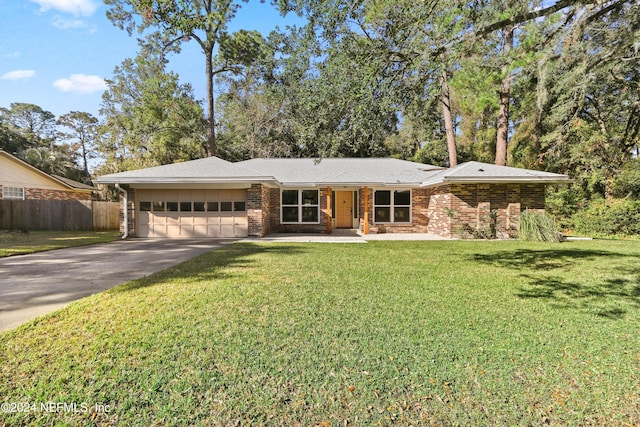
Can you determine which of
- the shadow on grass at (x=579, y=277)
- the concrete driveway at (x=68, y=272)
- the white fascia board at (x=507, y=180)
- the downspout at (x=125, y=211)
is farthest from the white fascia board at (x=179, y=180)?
the shadow on grass at (x=579, y=277)

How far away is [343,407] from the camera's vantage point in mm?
2240

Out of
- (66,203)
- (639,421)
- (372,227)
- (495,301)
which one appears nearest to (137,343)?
(639,421)

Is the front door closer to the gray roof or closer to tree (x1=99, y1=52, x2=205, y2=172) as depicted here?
the gray roof

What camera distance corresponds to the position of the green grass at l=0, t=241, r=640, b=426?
2211mm

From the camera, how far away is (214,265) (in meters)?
6.71

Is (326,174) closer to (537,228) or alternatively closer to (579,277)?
(537,228)

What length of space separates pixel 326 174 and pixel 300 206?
2.08m

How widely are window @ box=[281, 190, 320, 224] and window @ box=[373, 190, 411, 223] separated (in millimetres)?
2867

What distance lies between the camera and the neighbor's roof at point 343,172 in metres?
13.8

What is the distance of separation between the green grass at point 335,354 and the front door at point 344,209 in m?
11.0

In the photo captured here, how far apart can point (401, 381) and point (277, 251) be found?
6.41m

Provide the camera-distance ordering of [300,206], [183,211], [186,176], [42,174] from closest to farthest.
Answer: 1. [186,176]
2. [183,211]
3. [300,206]
4. [42,174]

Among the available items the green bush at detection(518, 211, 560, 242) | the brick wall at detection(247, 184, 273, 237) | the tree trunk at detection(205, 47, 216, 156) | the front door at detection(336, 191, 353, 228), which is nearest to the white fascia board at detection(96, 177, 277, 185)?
the brick wall at detection(247, 184, 273, 237)

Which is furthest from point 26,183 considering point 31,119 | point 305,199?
point 31,119
